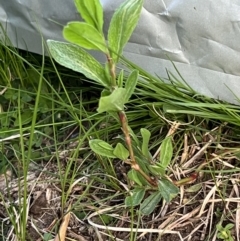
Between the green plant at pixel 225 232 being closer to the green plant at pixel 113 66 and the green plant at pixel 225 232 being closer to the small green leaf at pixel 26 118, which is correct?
the green plant at pixel 113 66

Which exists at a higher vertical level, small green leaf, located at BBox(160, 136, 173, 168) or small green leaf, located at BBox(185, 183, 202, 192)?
small green leaf, located at BBox(160, 136, 173, 168)

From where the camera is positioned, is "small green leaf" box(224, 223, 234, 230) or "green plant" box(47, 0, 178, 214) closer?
"green plant" box(47, 0, 178, 214)

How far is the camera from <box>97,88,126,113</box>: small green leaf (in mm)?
497

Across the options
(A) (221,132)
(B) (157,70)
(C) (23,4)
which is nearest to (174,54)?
(B) (157,70)

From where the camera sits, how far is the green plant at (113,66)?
1.64 feet

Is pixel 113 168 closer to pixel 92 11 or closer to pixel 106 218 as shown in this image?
pixel 106 218

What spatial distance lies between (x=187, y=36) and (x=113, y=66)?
0.71ft

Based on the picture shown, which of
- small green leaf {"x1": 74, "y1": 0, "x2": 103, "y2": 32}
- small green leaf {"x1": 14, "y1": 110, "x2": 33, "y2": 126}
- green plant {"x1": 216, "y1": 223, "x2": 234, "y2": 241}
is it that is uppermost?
small green leaf {"x1": 74, "y1": 0, "x2": 103, "y2": 32}

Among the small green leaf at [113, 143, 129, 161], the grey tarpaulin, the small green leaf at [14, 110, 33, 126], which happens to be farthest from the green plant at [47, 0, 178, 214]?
the small green leaf at [14, 110, 33, 126]

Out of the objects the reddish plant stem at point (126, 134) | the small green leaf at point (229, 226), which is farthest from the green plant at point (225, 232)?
the reddish plant stem at point (126, 134)

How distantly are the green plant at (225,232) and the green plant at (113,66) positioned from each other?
8 centimetres

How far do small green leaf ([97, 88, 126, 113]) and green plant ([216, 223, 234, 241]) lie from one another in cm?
25

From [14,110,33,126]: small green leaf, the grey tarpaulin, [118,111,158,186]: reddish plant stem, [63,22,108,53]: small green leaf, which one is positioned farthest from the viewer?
[14,110,33,126]: small green leaf

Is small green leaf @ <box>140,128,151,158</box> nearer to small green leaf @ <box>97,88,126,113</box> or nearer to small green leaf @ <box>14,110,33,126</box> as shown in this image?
small green leaf @ <box>97,88,126,113</box>
